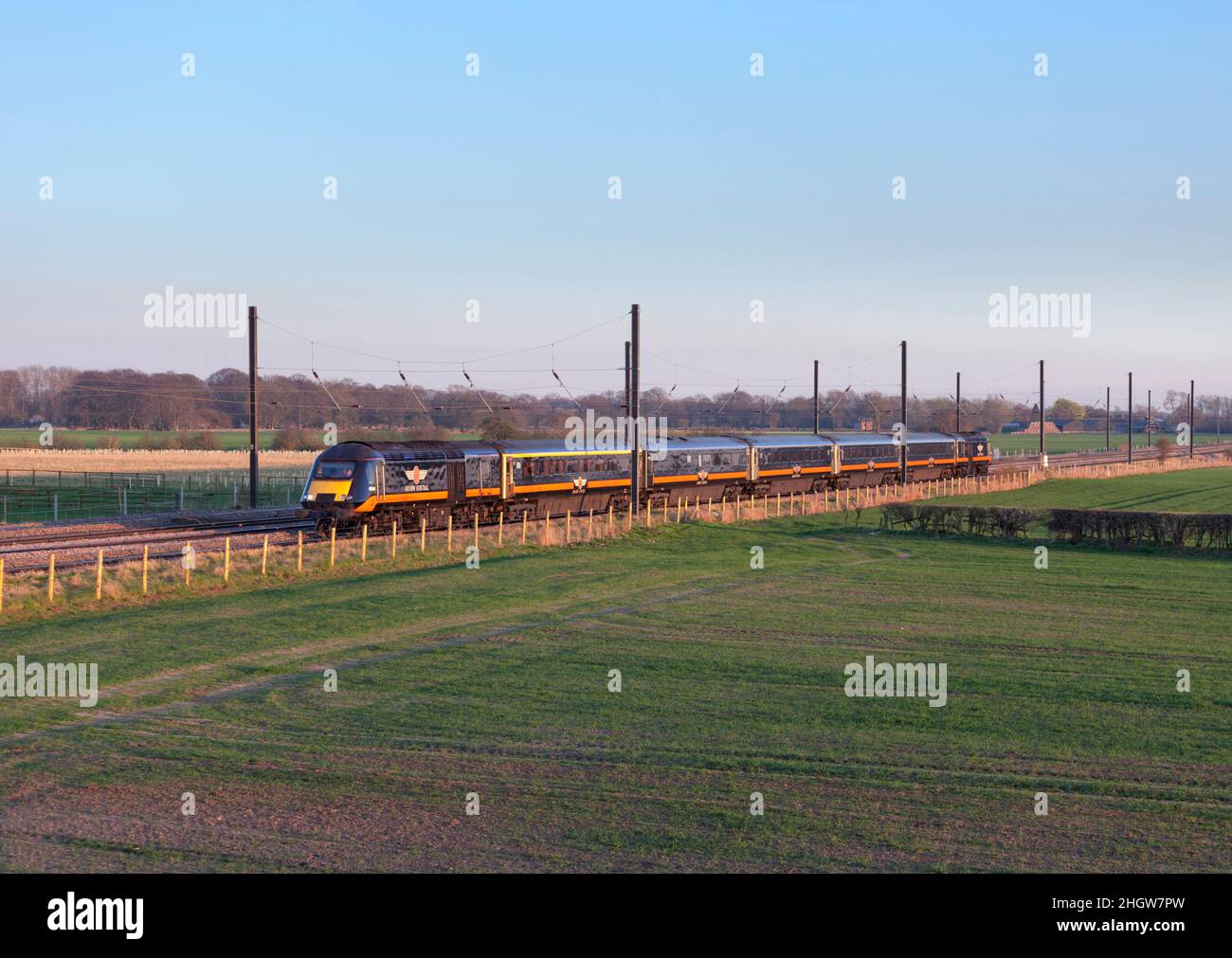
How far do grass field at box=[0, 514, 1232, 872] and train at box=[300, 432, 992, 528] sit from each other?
39.7ft

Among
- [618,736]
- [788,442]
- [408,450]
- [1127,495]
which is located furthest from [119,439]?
[618,736]

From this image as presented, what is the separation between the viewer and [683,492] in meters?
54.1

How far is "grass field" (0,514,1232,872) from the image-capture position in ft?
33.0

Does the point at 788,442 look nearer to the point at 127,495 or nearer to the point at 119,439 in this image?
the point at 127,495

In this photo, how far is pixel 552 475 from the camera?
45.8 meters

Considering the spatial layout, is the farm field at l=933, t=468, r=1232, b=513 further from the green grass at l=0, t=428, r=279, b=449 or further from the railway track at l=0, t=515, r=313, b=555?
the green grass at l=0, t=428, r=279, b=449

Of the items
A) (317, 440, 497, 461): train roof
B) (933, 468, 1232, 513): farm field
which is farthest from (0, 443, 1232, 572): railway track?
(933, 468, 1232, 513): farm field

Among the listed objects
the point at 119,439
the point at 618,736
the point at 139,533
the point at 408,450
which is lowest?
the point at 618,736

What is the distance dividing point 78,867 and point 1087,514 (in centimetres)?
3524

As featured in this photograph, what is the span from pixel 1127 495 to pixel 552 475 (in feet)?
129

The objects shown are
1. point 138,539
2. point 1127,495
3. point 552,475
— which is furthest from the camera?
point 1127,495

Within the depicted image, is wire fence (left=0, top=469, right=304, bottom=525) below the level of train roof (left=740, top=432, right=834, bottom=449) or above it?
below
